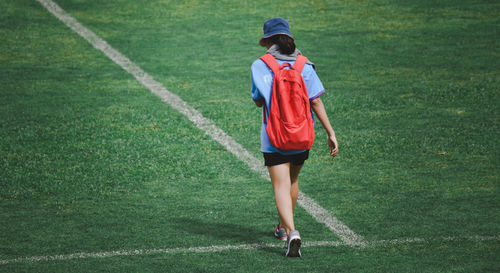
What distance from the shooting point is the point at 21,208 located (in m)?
6.54

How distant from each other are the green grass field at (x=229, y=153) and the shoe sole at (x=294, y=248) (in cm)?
9

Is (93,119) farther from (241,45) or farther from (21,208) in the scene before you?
(241,45)

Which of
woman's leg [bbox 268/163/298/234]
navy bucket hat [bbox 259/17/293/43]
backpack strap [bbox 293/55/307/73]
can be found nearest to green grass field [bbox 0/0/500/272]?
woman's leg [bbox 268/163/298/234]

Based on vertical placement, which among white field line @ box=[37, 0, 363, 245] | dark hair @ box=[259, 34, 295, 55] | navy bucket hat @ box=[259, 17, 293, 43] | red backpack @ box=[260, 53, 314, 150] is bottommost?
white field line @ box=[37, 0, 363, 245]

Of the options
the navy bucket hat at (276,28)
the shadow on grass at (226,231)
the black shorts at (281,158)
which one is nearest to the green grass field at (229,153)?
the shadow on grass at (226,231)

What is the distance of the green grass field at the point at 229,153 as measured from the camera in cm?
558

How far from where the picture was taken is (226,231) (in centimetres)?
598

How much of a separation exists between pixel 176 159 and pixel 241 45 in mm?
5987

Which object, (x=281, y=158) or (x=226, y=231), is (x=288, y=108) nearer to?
(x=281, y=158)

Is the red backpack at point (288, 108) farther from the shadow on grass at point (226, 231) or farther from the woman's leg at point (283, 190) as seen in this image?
the shadow on grass at point (226, 231)

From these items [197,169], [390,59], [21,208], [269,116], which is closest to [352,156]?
[197,169]

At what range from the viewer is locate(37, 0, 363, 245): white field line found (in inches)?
241

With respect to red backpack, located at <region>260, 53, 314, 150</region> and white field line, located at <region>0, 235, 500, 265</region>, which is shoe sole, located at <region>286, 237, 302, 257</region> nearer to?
white field line, located at <region>0, 235, 500, 265</region>

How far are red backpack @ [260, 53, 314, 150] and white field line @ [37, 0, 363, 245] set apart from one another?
40.9 inches
